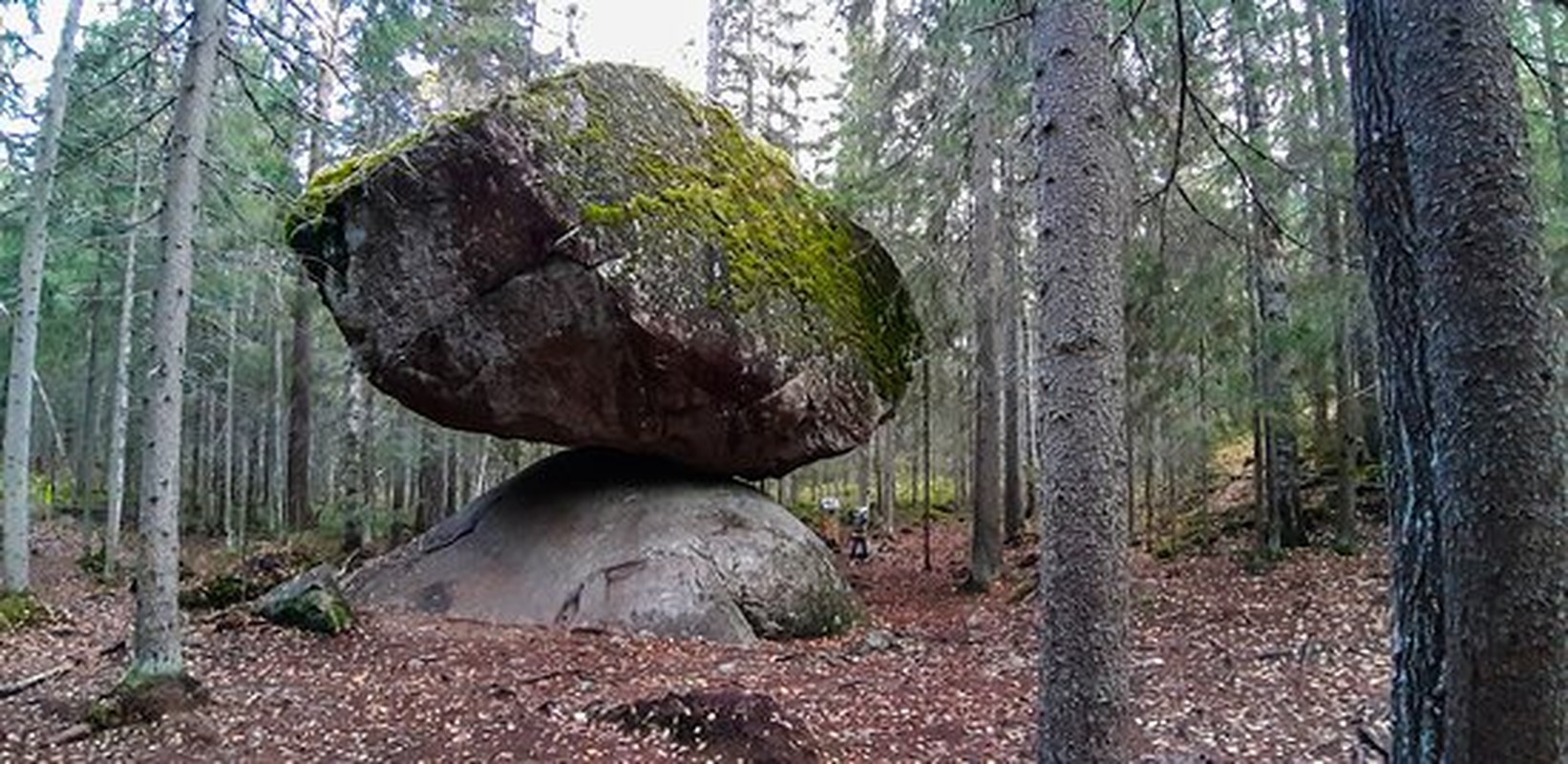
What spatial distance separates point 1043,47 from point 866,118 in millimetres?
9510

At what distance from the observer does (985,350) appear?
11.2m

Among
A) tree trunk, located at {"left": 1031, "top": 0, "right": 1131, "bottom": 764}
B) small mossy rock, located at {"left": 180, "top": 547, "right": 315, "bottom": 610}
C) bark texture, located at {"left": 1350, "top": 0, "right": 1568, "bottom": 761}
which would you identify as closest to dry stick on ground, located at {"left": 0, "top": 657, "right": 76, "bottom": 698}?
small mossy rock, located at {"left": 180, "top": 547, "right": 315, "bottom": 610}

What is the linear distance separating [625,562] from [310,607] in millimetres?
2747

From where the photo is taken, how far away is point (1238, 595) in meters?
8.82

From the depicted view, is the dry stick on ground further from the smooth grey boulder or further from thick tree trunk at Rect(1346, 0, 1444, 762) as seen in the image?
thick tree trunk at Rect(1346, 0, 1444, 762)

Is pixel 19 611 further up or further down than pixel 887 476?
further down

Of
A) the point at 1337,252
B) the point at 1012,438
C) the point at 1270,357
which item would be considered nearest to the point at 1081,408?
the point at 1337,252

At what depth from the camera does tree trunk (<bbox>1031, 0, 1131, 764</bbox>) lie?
3.30 m

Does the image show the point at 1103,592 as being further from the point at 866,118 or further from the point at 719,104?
the point at 866,118

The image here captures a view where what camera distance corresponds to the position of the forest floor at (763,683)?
17.9 ft

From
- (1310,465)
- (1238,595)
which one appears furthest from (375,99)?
(1310,465)

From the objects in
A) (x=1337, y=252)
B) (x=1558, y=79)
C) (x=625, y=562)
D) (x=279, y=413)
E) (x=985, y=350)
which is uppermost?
(x=1558, y=79)

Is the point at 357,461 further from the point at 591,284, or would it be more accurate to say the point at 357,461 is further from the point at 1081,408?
the point at 1081,408

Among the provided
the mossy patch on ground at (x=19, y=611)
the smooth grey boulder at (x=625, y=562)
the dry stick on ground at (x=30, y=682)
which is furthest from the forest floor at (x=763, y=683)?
the smooth grey boulder at (x=625, y=562)
